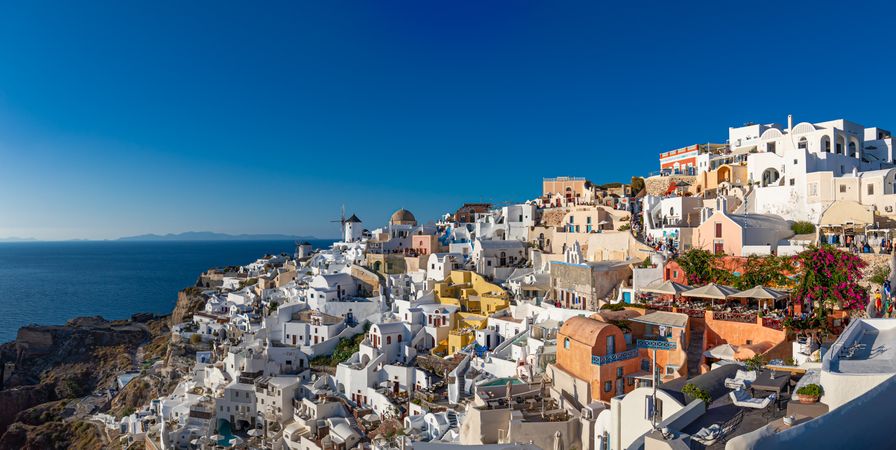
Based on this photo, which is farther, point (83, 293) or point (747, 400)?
point (83, 293)

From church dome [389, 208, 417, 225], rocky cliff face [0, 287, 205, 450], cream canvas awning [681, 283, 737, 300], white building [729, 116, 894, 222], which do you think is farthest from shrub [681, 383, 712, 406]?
church dome [389, 208, 417, 225]

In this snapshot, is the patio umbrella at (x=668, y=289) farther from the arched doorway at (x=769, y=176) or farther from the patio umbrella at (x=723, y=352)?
the arched doorway at (x=769, y=176)

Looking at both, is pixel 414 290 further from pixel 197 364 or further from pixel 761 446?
pixel 761 446

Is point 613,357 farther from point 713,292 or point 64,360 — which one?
point 64,360

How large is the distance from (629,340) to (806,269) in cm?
676

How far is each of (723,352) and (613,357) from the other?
3.68 meters

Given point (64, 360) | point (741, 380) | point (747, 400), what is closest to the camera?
point (747, 400)

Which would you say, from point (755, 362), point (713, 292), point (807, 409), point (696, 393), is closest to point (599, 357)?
point (755, 362)

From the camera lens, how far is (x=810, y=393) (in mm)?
8773

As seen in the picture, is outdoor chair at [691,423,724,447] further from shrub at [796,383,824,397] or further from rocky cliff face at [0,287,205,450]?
rocky cliff face at [0,287,205,450]

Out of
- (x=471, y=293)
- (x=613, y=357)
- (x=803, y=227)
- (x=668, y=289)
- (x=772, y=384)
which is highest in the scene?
(x=803, y=227)

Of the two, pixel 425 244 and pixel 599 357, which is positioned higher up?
pixel 425 244

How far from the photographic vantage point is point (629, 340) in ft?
62.2

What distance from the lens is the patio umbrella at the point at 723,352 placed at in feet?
58.7
